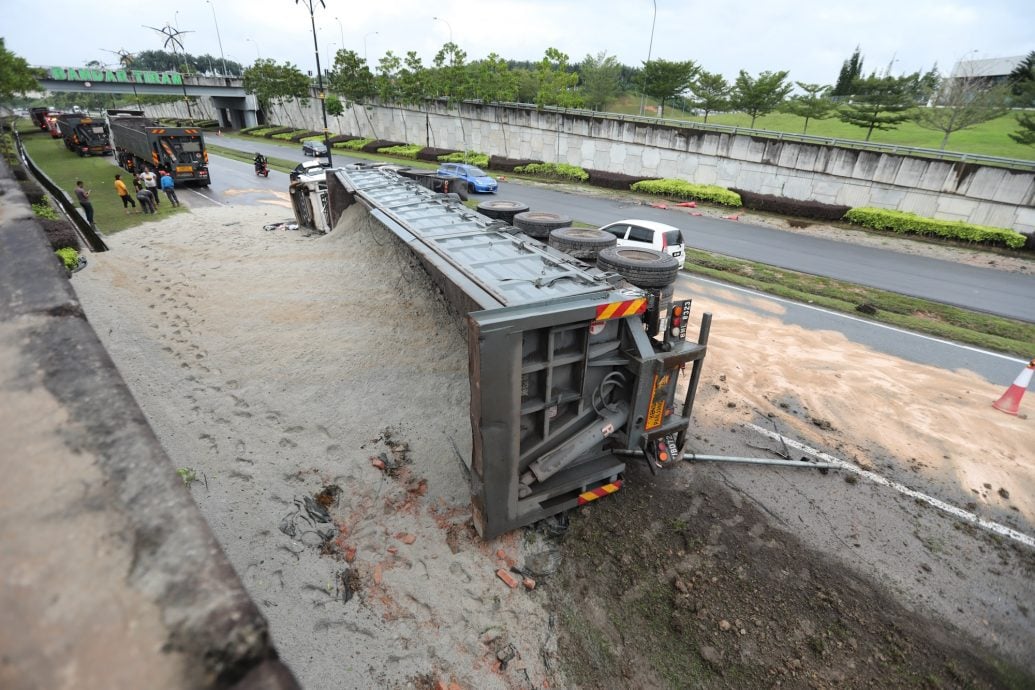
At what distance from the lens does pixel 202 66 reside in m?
115

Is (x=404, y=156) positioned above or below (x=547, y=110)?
below

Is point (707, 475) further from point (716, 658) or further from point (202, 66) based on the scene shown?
point (202, 66)

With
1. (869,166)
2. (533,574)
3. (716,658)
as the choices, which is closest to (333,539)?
(533,574)

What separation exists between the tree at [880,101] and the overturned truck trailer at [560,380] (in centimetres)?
2827

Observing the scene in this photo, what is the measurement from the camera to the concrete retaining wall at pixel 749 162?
1977cm

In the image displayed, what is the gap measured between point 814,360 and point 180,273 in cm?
1387

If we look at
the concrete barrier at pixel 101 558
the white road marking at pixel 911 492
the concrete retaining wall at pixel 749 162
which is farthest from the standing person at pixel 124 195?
the concrete retaining wall at pixel 749 162

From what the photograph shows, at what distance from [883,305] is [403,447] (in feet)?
41.2

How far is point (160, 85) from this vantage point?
55.6 metres

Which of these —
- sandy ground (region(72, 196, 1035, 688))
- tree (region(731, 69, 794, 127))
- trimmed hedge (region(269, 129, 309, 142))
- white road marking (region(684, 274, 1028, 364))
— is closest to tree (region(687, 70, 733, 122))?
tree (region(731, 69, 794, 127))

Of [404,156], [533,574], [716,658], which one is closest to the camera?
[716,658]

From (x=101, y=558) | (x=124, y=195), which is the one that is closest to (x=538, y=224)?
(x=101, y=558)

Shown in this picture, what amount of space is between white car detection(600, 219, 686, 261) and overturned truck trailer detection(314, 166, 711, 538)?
24.5ft

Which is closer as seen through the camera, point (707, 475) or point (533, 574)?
point (533, 574)
